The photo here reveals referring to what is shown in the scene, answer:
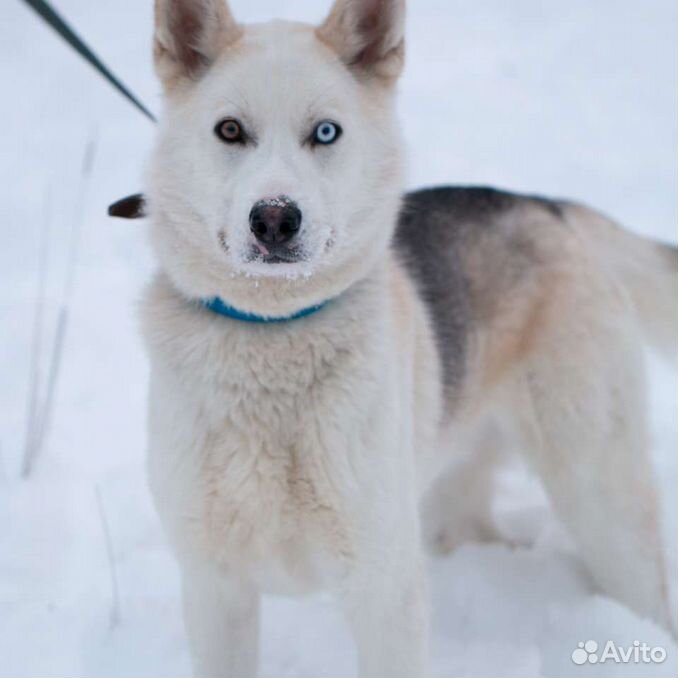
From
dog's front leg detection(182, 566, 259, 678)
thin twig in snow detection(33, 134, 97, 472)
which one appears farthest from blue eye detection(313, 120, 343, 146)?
thin twig in snow detection(33, 134, 97, 472)

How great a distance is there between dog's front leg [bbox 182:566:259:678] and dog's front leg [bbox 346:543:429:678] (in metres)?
0.34

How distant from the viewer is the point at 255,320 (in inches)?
103

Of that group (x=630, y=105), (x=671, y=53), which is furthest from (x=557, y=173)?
(x=671, y=53)

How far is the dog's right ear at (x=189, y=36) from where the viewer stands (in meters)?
2.59

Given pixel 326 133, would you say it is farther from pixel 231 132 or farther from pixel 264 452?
pixel 264 452

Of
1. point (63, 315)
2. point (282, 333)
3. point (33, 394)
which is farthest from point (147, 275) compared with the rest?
point (282, 333)

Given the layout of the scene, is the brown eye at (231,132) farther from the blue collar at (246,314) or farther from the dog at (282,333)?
the blue collar at (246,314)

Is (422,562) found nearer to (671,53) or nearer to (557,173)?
(557,173)

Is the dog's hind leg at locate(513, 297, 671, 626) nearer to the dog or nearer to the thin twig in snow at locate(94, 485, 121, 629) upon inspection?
the dog

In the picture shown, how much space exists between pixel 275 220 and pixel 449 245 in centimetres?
152

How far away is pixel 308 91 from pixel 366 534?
45.7 inches

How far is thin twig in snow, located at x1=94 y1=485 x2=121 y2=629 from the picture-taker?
132 inches

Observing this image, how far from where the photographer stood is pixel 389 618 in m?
2.58

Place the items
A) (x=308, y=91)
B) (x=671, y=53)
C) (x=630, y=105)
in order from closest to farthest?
(x=308, y=91) → (x=630, y=105) → (x=671, y=53)
